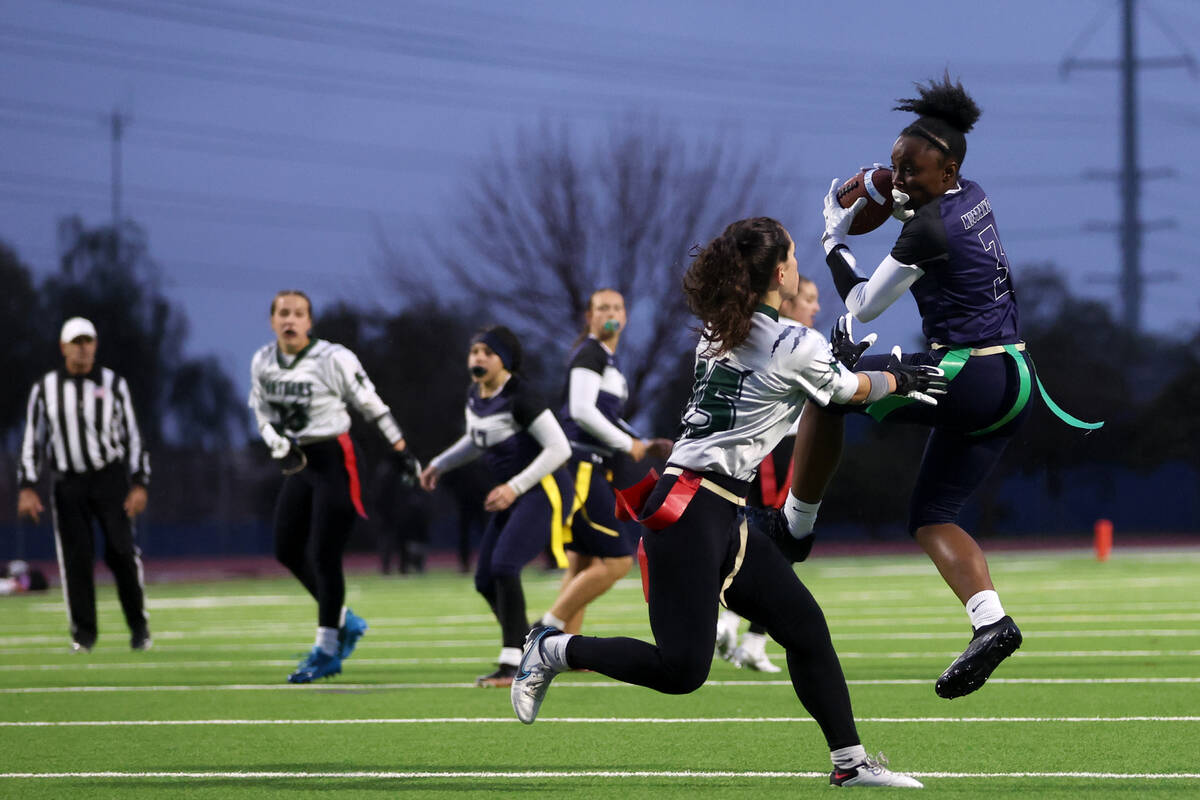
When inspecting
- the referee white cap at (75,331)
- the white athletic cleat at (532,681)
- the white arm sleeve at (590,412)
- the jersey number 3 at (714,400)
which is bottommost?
the white athletic cleat at (532,681)

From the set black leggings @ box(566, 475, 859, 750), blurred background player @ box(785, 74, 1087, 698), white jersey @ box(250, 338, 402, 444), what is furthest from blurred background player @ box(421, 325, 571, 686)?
black leggings @ box(566, 475, 859, 750)

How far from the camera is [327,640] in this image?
1030 cm

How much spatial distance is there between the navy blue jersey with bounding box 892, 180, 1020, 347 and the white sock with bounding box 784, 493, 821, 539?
0.84 metres

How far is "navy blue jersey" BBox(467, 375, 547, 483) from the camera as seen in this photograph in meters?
10.3

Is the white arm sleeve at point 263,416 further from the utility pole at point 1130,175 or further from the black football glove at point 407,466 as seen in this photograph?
the utility pole at point 1130,175

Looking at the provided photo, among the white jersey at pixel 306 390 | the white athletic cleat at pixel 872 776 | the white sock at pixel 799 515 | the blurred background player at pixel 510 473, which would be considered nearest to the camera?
the white athletic cleat at pixel 872 776

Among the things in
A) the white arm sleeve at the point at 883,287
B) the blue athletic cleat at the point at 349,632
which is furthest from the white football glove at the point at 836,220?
the blue athletic cleat at the point at 349,632

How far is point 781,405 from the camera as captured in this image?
589cm

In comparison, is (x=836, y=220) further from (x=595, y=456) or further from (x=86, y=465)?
(x=86, y=465)

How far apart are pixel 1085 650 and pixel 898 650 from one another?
1.23m

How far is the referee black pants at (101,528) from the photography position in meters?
13.6

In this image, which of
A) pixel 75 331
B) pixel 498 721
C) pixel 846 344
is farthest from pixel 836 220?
pixel 75 331

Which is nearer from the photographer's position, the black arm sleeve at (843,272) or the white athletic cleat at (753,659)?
the black arm sleeve at (843,272)

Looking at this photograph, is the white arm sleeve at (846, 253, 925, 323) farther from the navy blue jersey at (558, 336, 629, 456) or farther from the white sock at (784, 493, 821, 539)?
the navy blue jersey at (558, 336, 629, 456)
